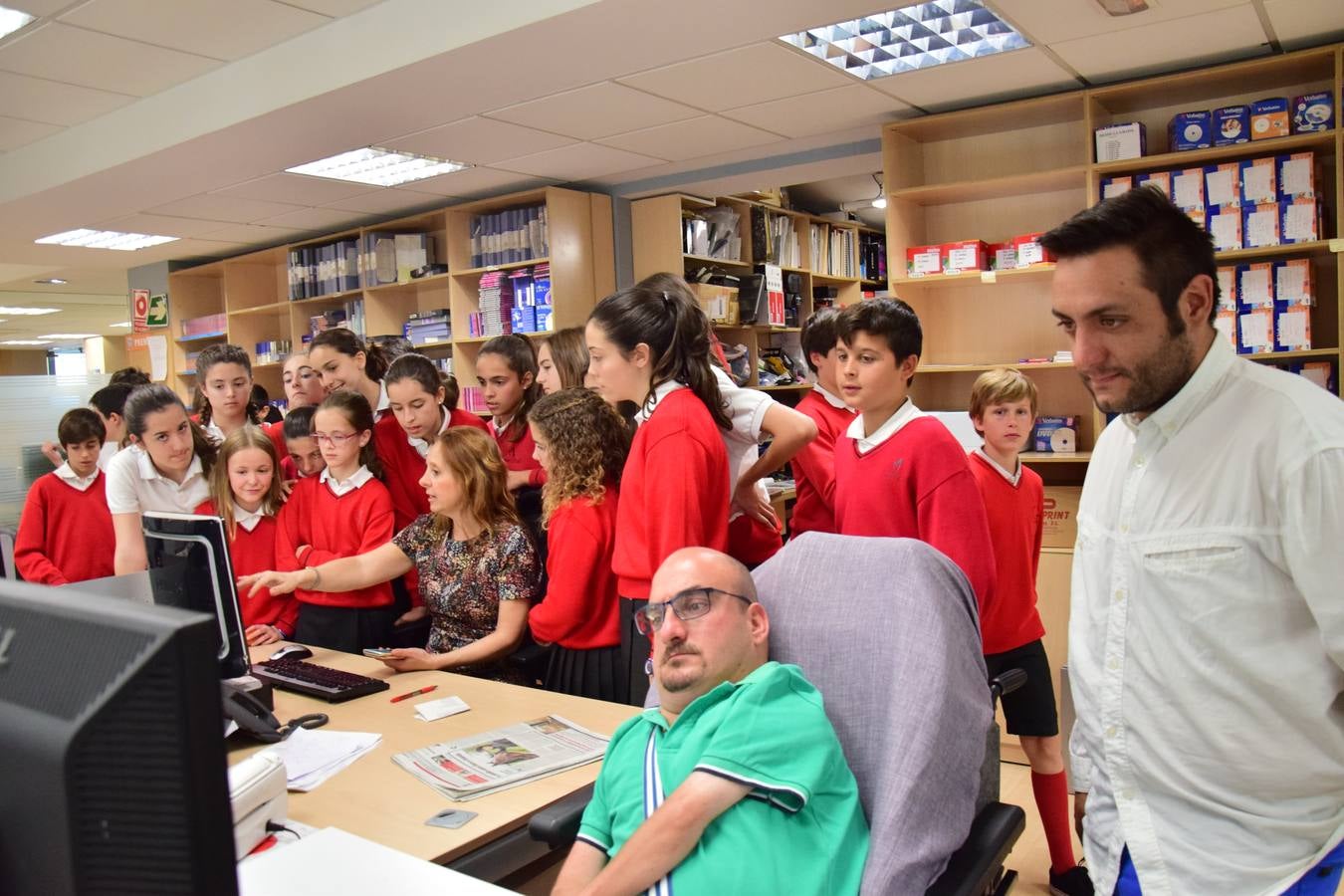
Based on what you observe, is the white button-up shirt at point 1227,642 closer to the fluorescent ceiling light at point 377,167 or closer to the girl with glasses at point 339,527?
the girl with glasses at point 339,527

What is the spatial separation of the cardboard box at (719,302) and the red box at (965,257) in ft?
4.76

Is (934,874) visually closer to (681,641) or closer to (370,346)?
(681,641)

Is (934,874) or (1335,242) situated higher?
(1335,242)

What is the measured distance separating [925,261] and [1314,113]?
1.48m

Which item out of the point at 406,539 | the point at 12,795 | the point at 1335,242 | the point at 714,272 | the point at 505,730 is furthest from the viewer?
the point at 714,272

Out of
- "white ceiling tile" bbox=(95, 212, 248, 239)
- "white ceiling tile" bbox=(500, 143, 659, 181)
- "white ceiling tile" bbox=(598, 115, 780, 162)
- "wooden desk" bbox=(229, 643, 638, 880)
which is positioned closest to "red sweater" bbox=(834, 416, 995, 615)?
"wooden desk" bbox=(229, 643, 638, 880)

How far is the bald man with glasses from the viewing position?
138cm

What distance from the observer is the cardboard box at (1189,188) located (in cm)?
373

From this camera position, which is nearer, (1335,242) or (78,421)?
(1335,242)

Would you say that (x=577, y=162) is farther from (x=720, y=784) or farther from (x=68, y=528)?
(x=720, y=784)

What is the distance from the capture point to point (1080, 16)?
318 centimetres

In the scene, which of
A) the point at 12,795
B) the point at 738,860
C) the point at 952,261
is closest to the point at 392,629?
the point at 738,860

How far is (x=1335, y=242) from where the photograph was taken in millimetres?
3439

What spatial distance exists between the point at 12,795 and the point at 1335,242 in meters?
4.05
